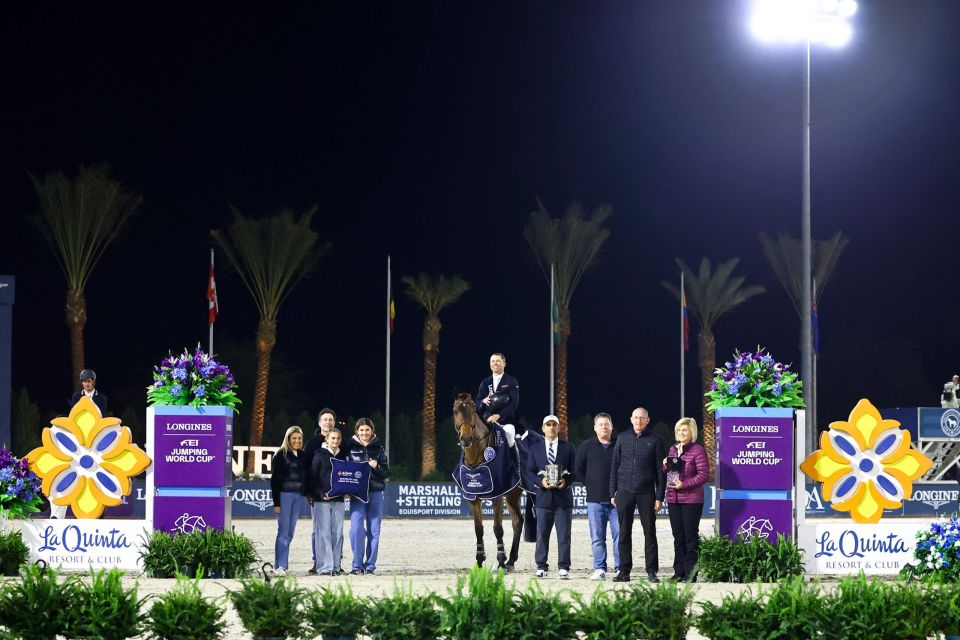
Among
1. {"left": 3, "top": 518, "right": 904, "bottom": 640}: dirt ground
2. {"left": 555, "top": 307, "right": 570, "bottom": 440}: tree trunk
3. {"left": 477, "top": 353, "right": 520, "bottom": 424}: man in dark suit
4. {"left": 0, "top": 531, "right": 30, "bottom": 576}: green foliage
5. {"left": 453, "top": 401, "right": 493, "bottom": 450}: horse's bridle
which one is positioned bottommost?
{"left": 3, "top": 518, "right": 904, "bottom": 640}: dirt ground

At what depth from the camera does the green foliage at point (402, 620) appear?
7430mm

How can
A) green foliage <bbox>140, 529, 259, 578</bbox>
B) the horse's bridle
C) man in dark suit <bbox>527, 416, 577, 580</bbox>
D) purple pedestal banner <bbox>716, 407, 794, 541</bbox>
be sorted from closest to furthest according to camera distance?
1. green foliage <bbox>140, 529, 259, 578</bbox>
2. purple pedestal banner <bbox>716, 407, 794, 541</bbox>
3. man in dark suit <bbox>527, 416, 577, 580</bbox>
4. the horse's bridle

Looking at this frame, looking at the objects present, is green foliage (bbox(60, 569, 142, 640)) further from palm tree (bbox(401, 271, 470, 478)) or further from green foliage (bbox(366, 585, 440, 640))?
palm tree (bbox(401, 271, 470, 478))

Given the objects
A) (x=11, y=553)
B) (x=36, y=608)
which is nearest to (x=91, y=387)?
(x=11, y=553)

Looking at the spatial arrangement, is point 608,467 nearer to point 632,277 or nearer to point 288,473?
point 288,473

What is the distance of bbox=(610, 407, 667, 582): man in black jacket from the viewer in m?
13.0

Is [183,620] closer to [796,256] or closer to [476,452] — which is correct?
[476,452]

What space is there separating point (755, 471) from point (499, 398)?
2.92m

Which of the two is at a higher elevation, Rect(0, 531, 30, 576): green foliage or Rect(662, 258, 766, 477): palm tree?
Rect(662, 258, 766, 477): palm tree

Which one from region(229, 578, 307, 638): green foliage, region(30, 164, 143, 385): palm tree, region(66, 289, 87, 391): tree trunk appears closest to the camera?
region(229, 578, 307, 638): green foliage

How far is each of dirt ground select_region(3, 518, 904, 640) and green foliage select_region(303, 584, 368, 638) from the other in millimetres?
473

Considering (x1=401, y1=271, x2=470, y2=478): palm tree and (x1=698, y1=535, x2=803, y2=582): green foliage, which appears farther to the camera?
(x1=401, y1=271, x2=470, y2=478): palm tree

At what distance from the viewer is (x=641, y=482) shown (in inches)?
511

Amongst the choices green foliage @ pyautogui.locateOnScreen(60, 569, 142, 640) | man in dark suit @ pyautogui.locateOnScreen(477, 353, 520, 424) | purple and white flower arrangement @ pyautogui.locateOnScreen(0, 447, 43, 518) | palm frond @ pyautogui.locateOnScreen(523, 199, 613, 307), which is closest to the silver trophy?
man in dark suit @ pyautogui.locateOnScreen(477, 353, 520, 424)
